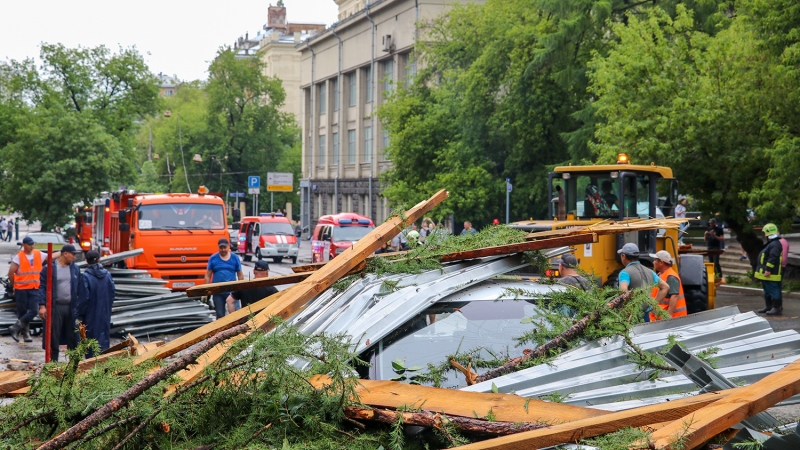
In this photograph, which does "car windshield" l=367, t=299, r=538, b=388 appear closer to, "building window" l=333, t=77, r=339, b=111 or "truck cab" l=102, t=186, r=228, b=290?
"truck cab" l=102, t=186, r=228, b=290

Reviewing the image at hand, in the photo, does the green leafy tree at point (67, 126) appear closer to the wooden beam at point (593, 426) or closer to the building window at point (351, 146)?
the building window at point (351, 146)

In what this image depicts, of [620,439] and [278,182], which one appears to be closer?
[620,439]

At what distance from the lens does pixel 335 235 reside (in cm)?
3566

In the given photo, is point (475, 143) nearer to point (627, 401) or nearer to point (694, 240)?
point (694, 240)

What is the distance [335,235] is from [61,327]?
22915mm

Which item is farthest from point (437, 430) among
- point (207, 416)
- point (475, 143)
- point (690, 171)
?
point (475, 143)

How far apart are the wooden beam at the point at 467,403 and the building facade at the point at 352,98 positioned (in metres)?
51.0

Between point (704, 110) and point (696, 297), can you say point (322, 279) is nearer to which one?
point (696, 297)

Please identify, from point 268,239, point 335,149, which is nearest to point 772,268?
point 268,239

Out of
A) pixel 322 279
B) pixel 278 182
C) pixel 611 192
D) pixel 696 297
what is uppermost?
pixel 278 182

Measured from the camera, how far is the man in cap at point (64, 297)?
1276 cm

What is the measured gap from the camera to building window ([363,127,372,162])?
223 ft

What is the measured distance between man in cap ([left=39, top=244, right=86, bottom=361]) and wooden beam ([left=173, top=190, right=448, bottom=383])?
269 inches

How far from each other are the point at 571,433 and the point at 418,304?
6.32ft
